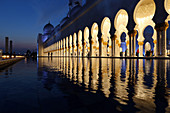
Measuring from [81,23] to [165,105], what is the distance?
26221 millimetres

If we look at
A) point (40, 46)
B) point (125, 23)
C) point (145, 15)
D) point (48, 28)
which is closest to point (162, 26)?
point (145, 15)

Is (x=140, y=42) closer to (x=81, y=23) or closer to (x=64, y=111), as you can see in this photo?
(x=81, y=23)

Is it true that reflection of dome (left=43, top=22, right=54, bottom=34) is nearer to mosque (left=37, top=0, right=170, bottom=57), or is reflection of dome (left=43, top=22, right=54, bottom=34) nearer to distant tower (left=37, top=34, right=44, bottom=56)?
distant tower (left=37, top=34, right=44, bottom=56)

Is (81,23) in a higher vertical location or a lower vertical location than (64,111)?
higher

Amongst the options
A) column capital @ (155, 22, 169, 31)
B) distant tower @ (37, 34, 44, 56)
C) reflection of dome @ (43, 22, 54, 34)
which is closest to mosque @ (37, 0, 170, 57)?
column capital @ (155, 22, 169, 31)

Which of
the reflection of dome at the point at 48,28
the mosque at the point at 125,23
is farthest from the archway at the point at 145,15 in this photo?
the reflection of dome at the point at 48,28

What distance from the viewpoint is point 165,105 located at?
4.40ft

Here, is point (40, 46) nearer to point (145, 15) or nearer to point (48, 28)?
point (48, 28)

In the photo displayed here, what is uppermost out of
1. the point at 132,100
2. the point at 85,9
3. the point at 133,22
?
the point at 85,9

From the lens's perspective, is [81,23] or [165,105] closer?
[165,105]

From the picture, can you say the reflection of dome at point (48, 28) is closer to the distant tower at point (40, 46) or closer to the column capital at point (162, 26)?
the distant tower at point (40, 46)

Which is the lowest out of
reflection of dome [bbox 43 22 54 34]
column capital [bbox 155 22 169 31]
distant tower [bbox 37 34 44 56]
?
column capital [bbox 155 22 169 31]

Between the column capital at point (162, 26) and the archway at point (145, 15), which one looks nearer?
the column capital at point (162, 26)

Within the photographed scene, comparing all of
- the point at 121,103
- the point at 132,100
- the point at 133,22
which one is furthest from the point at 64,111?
the point at 133,22
